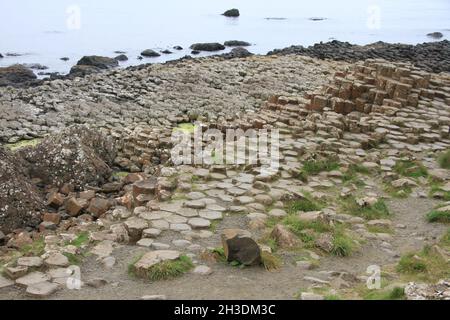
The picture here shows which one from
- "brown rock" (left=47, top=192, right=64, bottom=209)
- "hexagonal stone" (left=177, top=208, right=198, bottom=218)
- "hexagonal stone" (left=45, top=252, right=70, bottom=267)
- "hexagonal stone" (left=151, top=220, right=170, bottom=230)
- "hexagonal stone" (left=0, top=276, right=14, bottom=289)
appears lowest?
"brown rock" (left=47, top=192, right=64, bottom=209)

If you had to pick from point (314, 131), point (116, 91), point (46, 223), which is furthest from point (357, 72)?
point (46, 223)

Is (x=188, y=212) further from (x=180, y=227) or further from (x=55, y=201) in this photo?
(x=55, y=201)

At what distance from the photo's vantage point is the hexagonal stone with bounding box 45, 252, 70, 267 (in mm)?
7359

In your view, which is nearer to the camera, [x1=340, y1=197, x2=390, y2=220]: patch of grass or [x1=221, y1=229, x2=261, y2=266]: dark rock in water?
[x1=221, y1=229, x2=261, y2=266]: dark rock in water

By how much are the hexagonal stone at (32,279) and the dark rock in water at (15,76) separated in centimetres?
2245

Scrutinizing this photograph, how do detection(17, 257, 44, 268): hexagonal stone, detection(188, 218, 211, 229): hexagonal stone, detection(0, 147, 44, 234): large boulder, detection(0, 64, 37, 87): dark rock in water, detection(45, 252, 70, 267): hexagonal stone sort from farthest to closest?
detection(0, 64, 37, 87): dark rock in water → detection(0, 147, 44, 234): large boulder → detection(188, 218, 211, 229): hexagonal stone → detection(45, 252, 70, 267): hexagonal stone → detection(17, 257, 44, 268): hexagonal stone

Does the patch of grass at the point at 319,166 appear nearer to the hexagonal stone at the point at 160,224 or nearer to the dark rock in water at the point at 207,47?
the hexagonal stone at the point at 160,224

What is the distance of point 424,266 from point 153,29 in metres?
58.1

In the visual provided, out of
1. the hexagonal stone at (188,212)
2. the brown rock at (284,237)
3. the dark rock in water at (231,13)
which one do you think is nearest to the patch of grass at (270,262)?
the brown rock at (284,237)

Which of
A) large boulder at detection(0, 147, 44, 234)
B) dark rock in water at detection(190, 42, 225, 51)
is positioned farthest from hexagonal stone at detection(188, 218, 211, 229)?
dark rock in water at detection(190, 42, 225, 51)

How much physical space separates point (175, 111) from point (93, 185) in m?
8.07

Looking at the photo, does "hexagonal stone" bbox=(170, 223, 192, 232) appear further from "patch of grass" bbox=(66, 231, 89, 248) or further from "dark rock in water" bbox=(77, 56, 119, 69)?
"dark rock in water" bbox=(77, 56, 119, 69)

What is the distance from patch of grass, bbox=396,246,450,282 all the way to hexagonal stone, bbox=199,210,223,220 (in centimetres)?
283
